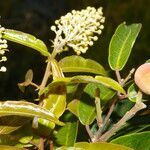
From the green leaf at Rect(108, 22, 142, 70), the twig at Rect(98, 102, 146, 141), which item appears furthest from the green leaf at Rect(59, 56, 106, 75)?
the twig at Rect(98, 102, 146, 141)

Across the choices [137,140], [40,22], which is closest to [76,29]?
[137,140]

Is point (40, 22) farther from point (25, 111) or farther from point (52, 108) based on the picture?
point (25, 111)

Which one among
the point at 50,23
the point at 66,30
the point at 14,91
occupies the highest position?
the point at 50,23

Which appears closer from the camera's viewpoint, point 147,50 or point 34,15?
point 147,50

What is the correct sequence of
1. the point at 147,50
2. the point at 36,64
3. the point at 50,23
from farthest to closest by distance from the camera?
the point at 50,23 → the point at 36,64 → the point at 147,50

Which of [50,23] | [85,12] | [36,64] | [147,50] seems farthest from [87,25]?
[50,23]

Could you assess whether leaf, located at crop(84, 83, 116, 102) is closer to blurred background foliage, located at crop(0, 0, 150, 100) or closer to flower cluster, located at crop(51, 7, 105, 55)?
flower cluster, located at crop(51, 7, 105, 55)

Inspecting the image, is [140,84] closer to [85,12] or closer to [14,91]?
[85,12]

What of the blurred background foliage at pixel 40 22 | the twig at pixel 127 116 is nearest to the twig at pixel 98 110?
the twig at pixel 127 116
